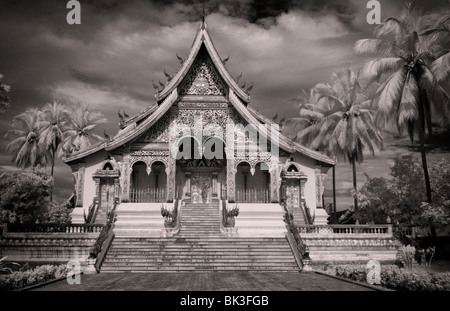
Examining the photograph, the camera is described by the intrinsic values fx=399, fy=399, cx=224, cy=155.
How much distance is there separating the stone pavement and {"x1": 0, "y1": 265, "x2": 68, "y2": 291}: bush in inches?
19.4

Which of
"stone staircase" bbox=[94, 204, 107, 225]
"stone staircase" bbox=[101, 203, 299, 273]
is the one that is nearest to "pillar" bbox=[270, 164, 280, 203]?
"stone staircase" bbox=[101, 203, 299, 273]

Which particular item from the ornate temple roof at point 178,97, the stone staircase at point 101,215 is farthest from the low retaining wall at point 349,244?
the stone staircase at point 101,215

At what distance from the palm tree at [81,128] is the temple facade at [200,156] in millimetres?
15229

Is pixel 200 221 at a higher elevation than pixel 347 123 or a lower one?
lower

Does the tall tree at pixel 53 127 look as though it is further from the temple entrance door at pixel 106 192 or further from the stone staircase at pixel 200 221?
the stone staircase at pixel 200 221

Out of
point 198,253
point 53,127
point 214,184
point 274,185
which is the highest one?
point 53,127

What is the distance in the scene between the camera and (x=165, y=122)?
24547 mm

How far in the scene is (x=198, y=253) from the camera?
18078 millimetres

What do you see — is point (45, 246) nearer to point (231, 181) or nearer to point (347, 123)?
point (231, 181)

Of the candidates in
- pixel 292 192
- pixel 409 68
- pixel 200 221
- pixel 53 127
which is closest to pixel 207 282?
pixel 200 221

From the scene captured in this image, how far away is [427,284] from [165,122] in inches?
681

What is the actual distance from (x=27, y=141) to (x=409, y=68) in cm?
3447
